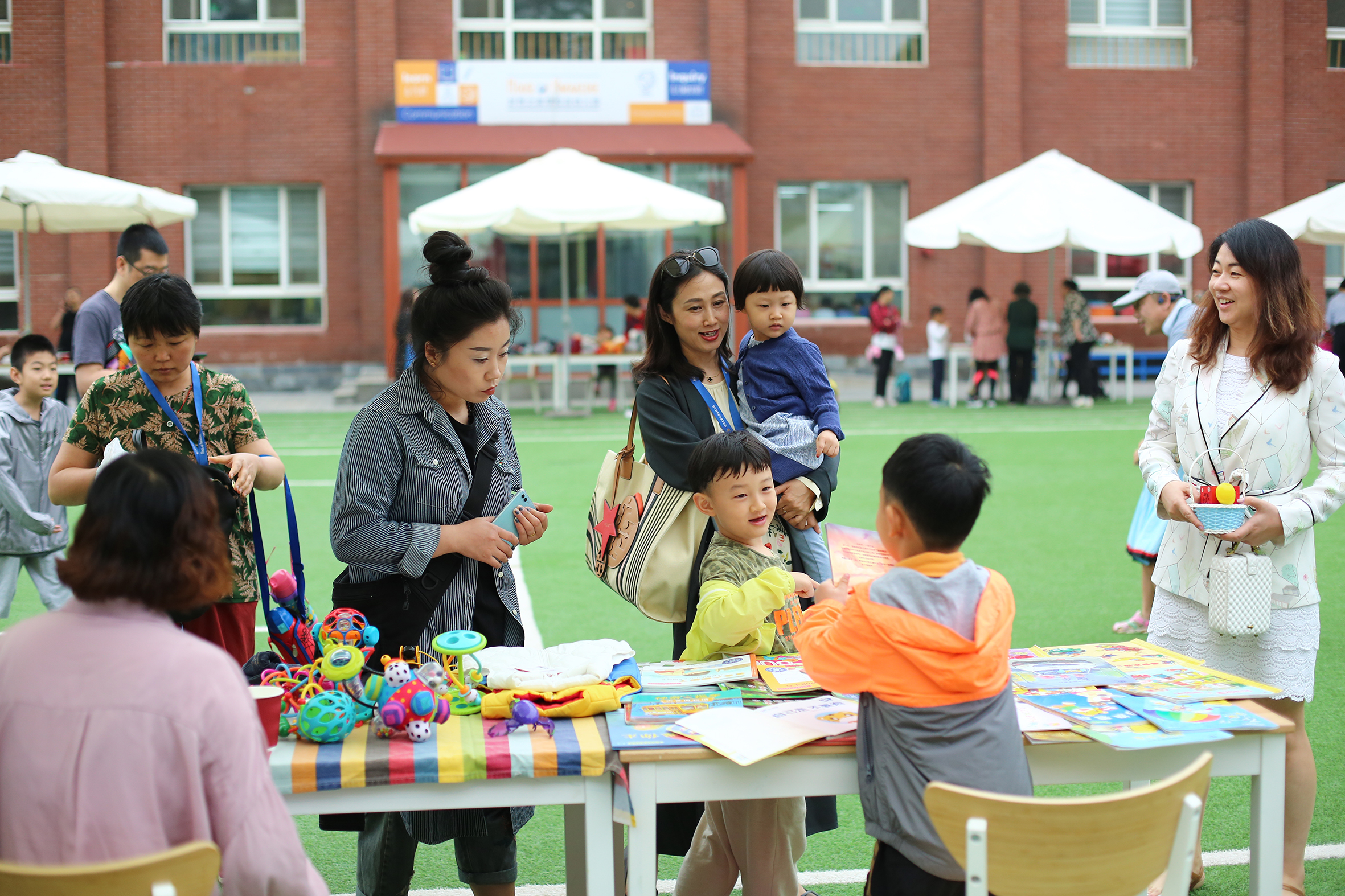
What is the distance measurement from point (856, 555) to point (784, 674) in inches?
14.7

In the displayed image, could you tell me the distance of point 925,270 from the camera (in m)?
21.5

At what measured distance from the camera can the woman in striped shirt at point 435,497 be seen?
9.20 ft

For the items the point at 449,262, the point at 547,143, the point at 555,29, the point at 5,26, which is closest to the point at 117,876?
the point at 449,262

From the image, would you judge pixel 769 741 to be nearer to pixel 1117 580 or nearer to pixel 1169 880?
pixel 1169 880

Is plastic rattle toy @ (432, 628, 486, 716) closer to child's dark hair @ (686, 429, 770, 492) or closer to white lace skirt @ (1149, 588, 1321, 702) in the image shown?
child's dark hair @ (686, 429, 770, 492)

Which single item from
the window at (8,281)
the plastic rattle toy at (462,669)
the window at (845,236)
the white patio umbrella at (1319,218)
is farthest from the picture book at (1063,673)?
the window at (8,281)

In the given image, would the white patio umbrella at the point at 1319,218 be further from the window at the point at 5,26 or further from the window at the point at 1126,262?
the window at the point at 5,26

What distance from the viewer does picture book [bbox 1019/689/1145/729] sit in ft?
7.93

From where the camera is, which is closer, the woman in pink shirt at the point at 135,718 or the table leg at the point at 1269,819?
the woman in pink shirt at the point at 135,718

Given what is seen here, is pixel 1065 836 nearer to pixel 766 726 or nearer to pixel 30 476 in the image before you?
pixel 766 726

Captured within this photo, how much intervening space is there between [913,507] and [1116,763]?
674 mm

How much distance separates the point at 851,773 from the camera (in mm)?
2340

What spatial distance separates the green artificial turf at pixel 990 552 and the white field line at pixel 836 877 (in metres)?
0.03

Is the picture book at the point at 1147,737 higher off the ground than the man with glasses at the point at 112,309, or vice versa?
the man with glasses at the point at 112,309
